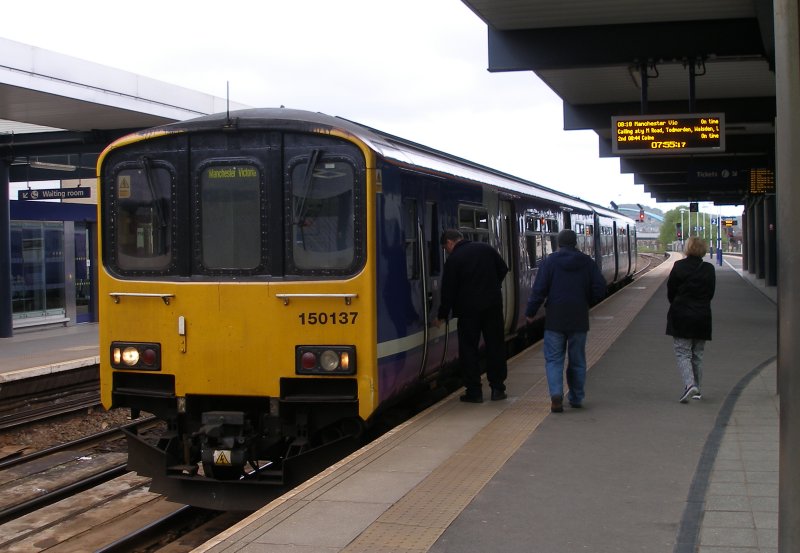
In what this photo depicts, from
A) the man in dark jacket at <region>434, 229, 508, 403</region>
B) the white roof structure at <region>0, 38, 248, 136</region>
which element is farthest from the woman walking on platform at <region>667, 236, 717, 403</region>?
the white roof structure at <region>0, 38, 248, 136</region>

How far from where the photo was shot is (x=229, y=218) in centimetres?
685

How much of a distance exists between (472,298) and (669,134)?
6167 mm

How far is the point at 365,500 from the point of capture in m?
5.53

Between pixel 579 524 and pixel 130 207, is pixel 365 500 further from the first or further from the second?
pixel 130 207

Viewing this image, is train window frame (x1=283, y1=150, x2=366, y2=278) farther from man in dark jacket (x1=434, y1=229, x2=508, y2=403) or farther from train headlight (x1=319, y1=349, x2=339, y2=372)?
man in dark jacket (x1=434, y1=229, x2=508, y2=403)

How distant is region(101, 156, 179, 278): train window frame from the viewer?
272 inches

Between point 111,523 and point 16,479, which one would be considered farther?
point 16,479

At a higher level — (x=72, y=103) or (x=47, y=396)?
(x=72, y=103)

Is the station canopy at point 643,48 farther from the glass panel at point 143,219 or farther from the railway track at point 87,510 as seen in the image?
the railway track at point 87,510

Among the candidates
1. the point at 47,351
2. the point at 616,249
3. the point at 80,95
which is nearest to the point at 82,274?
the point at 47,351

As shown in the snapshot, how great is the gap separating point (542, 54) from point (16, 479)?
8.62 metres

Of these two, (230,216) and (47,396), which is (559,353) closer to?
(230,216)

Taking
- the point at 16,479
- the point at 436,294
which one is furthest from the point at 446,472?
the point at 16,479

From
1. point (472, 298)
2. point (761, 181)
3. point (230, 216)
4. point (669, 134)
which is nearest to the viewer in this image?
point (230, 216)
